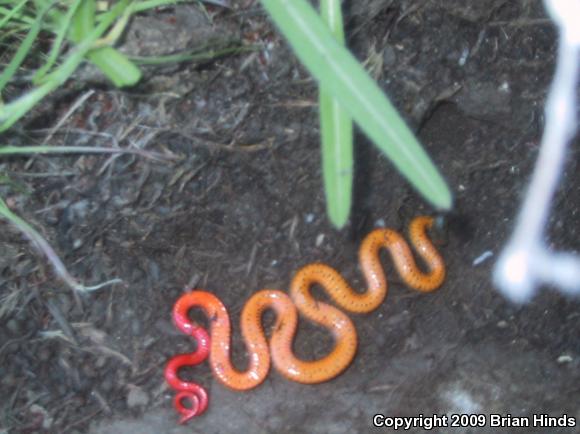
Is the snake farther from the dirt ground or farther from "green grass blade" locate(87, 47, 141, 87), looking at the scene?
"green grass blade" locate(87, 47, 141, 87)

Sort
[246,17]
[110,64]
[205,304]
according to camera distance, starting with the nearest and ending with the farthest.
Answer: [110,64]
[246,17]
[205,304]

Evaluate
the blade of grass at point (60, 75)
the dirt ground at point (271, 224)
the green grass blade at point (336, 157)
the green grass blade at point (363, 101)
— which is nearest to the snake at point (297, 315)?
the dirt ground at point (271, 224)

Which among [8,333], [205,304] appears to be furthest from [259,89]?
[8,333]

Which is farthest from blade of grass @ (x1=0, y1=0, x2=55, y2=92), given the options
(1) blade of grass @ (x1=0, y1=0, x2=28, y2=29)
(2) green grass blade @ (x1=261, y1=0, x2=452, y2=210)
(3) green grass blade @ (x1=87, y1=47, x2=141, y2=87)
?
(2) green grass blade @ (x1=261, y1=0, x2=452, y2=210)

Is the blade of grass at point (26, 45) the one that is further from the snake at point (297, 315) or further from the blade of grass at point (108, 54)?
the snake at point (297, 315)

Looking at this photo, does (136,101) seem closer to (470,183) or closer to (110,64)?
(110,64)
